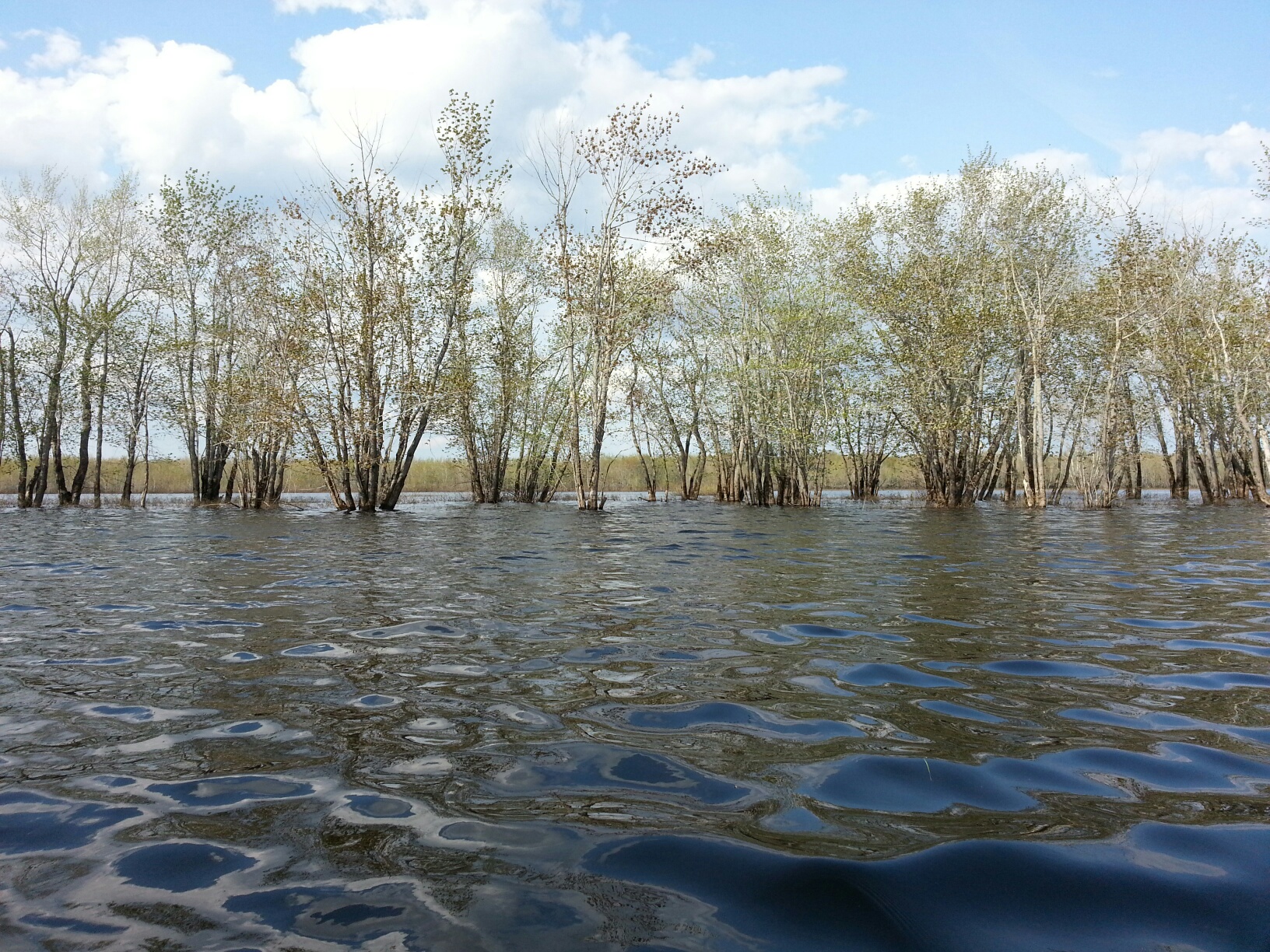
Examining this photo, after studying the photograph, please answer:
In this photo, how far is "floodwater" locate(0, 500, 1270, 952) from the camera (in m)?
1.82

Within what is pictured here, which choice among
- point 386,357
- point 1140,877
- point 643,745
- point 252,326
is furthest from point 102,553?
point 252,326

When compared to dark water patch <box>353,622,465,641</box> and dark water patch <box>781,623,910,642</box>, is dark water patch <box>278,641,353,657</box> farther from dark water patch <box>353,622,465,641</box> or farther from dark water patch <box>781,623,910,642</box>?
dark water patch <box>781,623,910,642</box>

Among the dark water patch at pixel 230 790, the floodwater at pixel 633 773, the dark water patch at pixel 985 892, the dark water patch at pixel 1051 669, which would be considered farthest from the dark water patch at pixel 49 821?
the dark water patch at pixel 1051 669

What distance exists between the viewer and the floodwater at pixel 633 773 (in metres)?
1.82

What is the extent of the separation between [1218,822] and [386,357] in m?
25.9

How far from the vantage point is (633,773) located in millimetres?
2783

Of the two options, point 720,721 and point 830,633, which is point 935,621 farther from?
point 720,721

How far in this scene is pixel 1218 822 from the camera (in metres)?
2.39

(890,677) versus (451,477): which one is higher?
(451,477)

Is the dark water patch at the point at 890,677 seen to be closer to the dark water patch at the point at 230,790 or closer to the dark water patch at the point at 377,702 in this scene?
the dark water patch at the point at 377,702

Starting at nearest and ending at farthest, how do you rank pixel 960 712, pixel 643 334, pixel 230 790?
pixel 230 790 → pixel 960 712 → pixel 643 334

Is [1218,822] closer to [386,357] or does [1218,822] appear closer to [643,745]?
[643,745]

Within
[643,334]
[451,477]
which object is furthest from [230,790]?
[451,477]

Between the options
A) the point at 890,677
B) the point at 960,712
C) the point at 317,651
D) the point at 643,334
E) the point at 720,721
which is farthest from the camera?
the point at 643,334
